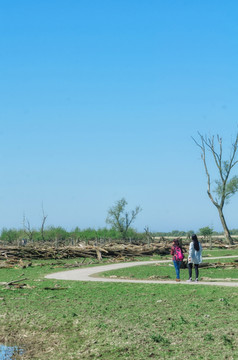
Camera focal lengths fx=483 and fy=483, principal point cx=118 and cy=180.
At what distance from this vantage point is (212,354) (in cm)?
894

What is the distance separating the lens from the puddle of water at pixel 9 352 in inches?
410

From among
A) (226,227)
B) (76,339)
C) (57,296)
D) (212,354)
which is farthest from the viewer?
(226,227)

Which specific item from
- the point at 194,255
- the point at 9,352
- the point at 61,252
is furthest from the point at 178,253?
the point at 61,252

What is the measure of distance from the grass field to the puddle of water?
0.19 metres

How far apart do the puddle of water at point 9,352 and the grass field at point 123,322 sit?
0.19 metres

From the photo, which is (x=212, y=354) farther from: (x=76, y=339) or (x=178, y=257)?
(x=178, y=257)


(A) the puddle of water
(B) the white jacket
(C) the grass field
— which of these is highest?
(B) the white jacket

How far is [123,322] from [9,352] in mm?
2632

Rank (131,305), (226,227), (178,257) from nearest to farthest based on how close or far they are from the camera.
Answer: (131,305) → (178,257) → (226,227)

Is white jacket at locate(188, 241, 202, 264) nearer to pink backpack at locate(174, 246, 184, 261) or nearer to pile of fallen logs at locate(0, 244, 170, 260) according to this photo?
pink backpack at locate(174, 246, 184, 261)

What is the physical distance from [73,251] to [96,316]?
23295 millimetres

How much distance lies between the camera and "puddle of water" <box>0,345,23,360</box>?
10.4m

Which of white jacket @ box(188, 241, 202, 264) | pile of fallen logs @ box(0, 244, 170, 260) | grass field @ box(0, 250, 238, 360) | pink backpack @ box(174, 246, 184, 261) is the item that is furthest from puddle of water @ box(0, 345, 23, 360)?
pile of fallen logs @ box(0, 244, 170, 260)

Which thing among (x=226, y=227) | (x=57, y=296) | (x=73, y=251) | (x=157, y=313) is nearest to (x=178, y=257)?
(x=57, y=296)
